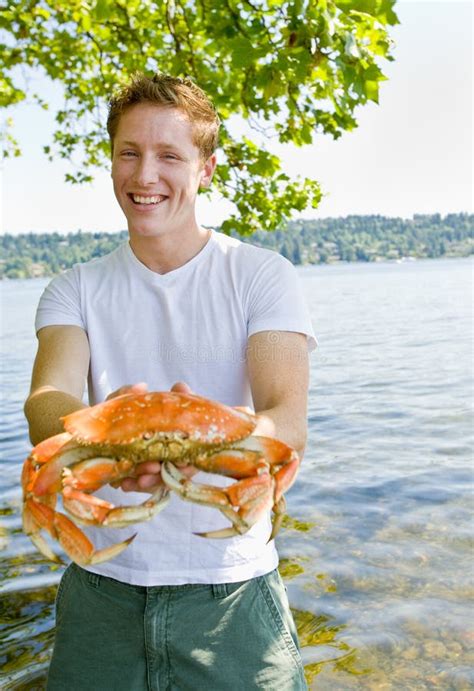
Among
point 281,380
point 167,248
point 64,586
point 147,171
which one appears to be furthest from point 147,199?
point 64,586

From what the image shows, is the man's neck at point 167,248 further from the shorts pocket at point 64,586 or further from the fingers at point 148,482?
the shorts pocket at point 64,586

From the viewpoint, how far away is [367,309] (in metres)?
40.5

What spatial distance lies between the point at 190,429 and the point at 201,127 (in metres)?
1.52

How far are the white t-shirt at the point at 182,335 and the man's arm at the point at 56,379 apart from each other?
2.7 inches

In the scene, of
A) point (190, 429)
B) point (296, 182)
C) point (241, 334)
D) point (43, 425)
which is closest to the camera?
point (190, 429)

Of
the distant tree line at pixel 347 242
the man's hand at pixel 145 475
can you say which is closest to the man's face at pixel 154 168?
the man's hand at pixel 145 475

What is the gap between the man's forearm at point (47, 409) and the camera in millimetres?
2875

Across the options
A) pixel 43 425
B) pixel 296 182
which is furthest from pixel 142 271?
pixel 296 182

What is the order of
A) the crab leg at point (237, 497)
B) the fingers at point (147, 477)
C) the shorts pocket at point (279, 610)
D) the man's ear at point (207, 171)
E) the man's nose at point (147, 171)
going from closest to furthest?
1. the crab leg at point (237, 497)
2. the fingers at point (147, 477)
3. the shorts pocket at point (279, 610)
4. the man's nose at point (147, 171)
5. the man's ear at point (207, 171)

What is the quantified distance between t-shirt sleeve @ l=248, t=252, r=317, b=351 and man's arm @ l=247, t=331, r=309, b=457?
4 centimetres

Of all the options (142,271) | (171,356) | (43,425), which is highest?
(142,271)

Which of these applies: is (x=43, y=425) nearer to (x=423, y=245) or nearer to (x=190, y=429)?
(x=190, y=429)

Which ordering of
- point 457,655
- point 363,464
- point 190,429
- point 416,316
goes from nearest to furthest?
point 190,429 → point 457,655 → point 363,464 → point 416,316

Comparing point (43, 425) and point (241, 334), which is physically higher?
point (241, 334)
